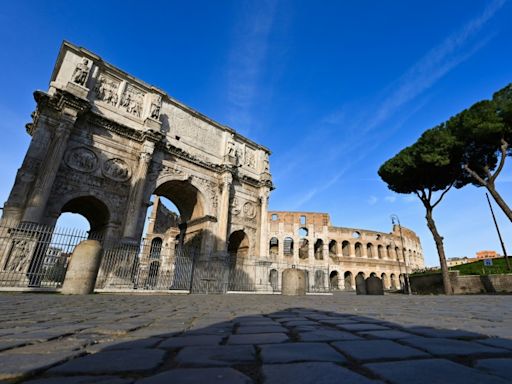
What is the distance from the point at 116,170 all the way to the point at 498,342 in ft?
45.4

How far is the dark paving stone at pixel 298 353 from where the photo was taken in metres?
1.20

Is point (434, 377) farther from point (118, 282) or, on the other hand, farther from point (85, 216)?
point (85, 216)

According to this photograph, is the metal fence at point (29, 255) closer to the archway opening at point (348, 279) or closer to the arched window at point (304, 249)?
the arched window at point (304, 249)

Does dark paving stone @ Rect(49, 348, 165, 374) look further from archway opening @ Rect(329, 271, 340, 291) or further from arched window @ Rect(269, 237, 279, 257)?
archway opening @ Rect(329, 271, 340, 291)

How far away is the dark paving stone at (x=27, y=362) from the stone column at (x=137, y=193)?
36.7ft

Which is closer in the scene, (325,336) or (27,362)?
(27,362)

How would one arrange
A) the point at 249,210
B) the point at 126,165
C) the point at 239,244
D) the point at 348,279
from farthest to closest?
the point at 348,279 < the point at 249,210 < the point at 239,244 < the point at 126,165

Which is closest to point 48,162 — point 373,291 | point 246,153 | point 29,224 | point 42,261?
point 29,224

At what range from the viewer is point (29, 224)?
30.7ft

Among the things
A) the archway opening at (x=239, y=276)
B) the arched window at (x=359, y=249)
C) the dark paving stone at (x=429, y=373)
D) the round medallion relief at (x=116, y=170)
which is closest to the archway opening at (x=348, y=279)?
the arched window at (x=359, y=249)

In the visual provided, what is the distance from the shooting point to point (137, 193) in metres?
12.5

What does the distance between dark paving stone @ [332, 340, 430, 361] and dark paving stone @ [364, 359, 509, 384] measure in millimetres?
119

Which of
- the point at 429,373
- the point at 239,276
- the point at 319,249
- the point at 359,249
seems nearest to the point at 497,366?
the point at 429,373

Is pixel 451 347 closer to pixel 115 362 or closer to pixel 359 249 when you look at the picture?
pixel 115 362
